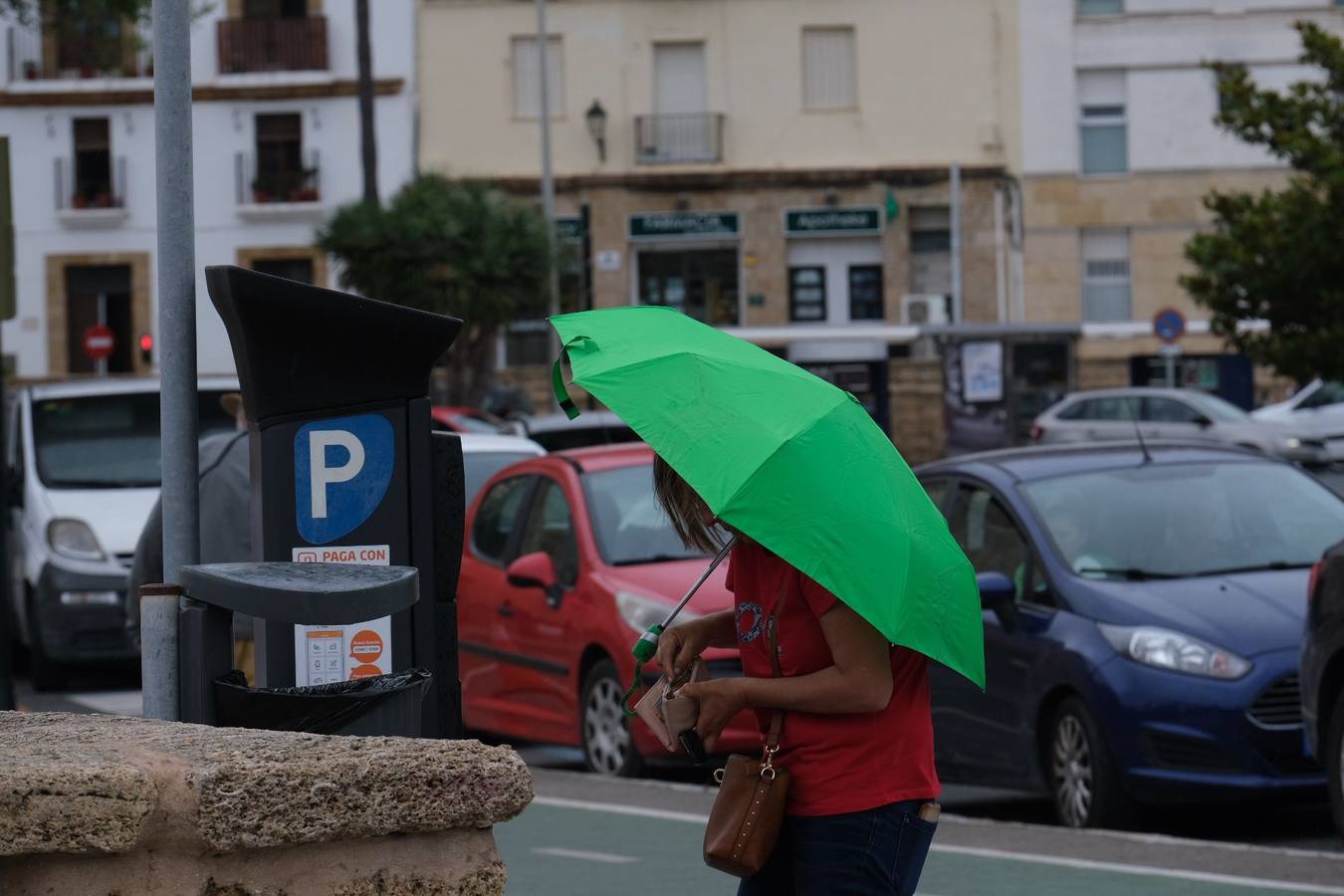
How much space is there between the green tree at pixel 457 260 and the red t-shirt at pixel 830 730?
31521mm

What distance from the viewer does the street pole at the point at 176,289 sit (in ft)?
14.6

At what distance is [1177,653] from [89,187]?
4125 centimetres

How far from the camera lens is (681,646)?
4.30m

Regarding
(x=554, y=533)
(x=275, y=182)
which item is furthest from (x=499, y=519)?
(x=275, y=182)

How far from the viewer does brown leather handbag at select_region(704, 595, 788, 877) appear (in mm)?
4012

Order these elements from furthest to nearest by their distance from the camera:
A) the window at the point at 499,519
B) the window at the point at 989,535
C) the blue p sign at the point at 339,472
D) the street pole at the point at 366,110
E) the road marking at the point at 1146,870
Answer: the street pole at the point at 366,110, the window at the point at 499,519, the window at the point at 989,535, the road marking at the point at 1146,870, the blue p sign at the point at 339,472

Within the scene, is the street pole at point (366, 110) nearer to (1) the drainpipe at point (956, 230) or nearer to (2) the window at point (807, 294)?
(2) the window at point (807, 294)

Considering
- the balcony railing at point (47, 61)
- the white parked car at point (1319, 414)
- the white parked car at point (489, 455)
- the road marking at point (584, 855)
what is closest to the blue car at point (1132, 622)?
the road marking at point (584, 855)

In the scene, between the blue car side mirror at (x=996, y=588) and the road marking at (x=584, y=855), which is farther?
Result: the blue car side mirror at (x=996, y=588)

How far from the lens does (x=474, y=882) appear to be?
10.6 ft

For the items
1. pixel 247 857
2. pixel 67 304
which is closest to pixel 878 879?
pixel 247 857

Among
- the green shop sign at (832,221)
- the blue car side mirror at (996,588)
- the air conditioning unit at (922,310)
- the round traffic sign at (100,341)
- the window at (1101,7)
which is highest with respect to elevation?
the window at (1101,7)

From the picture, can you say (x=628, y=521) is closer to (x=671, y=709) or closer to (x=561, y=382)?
(x=561, y=382)

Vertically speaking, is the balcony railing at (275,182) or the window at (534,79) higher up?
the window at (534,79)
